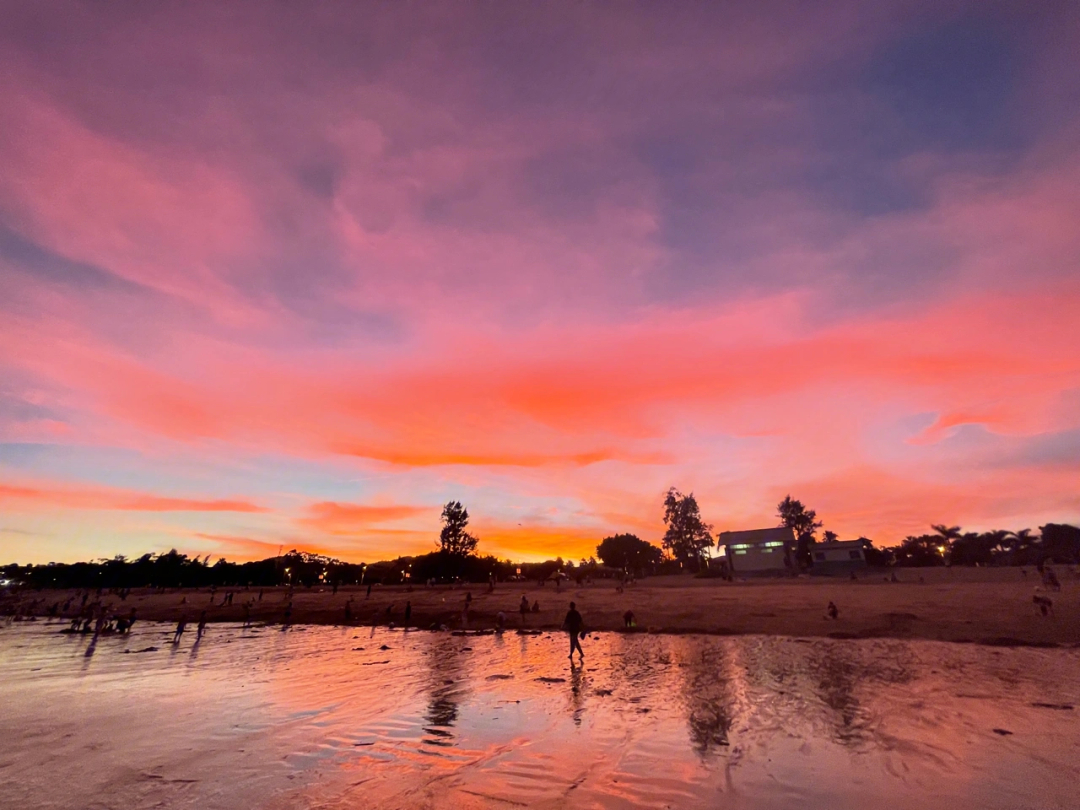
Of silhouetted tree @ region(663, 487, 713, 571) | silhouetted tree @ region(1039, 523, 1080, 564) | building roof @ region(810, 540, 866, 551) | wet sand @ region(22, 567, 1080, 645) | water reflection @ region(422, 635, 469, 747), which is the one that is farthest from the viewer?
silhouetted tree @ region(663, 487, 713, 571)

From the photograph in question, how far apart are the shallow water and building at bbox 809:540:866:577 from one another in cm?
6369

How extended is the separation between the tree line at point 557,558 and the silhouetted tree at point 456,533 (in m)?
0.25

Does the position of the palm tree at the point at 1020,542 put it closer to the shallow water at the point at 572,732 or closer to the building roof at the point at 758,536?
the building roof at the point at 758,536

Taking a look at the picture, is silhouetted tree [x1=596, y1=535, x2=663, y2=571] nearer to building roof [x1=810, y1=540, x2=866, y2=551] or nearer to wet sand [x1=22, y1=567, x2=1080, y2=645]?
building roof [x1=810, y1=540, x2=866, y2=551]

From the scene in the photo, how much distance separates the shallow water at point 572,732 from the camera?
1008cm

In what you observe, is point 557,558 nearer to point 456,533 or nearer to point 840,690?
point 456,533

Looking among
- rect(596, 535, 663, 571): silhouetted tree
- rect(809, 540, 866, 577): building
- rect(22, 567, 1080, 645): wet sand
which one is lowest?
rect(22, 567, 1080, 645): wet sand

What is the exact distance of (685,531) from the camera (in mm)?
119812

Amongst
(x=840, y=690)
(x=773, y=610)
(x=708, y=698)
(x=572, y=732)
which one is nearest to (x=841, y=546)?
(x=773, y=610)

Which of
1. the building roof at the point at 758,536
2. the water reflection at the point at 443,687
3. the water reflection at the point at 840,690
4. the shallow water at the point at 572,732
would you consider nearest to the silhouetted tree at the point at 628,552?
the building roof at the point at 758,536

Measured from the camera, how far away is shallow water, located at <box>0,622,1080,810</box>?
10078mm

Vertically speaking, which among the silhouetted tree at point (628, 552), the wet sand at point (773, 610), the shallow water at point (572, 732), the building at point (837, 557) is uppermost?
the silhouetted tree at point (628, 552)

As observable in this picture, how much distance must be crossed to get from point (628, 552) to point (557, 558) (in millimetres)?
46152

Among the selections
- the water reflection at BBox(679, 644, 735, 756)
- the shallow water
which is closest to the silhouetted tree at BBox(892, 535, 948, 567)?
the shallow water
